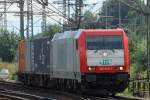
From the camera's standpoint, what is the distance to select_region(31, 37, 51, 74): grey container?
112 feet

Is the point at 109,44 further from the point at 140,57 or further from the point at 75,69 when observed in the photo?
the point at 140,57

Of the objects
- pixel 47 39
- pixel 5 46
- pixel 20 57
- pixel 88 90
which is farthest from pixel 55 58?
pixel 5 46

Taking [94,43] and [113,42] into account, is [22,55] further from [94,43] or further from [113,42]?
[113,42]

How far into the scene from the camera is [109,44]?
89.7 ft

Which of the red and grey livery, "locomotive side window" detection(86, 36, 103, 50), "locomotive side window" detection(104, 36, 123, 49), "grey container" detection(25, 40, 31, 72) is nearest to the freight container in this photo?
"grey container" detection(25, 40, 31, 72)

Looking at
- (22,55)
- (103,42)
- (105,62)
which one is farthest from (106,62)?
(22,55)

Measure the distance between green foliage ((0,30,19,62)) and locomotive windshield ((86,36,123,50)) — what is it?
44.1 metres

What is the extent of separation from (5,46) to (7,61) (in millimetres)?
Answer: 2127

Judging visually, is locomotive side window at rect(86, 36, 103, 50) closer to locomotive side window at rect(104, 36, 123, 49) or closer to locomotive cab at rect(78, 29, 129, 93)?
locomotive cab at rect(78, 29, 129, 93)

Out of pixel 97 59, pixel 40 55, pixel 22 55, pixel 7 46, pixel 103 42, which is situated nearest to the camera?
pixel 97 59

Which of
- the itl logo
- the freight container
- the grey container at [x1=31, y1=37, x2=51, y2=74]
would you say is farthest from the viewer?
the freight container

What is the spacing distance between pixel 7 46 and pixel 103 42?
145ft

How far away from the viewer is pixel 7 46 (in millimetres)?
70750

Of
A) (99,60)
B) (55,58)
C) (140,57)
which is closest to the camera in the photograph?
(99,60)
